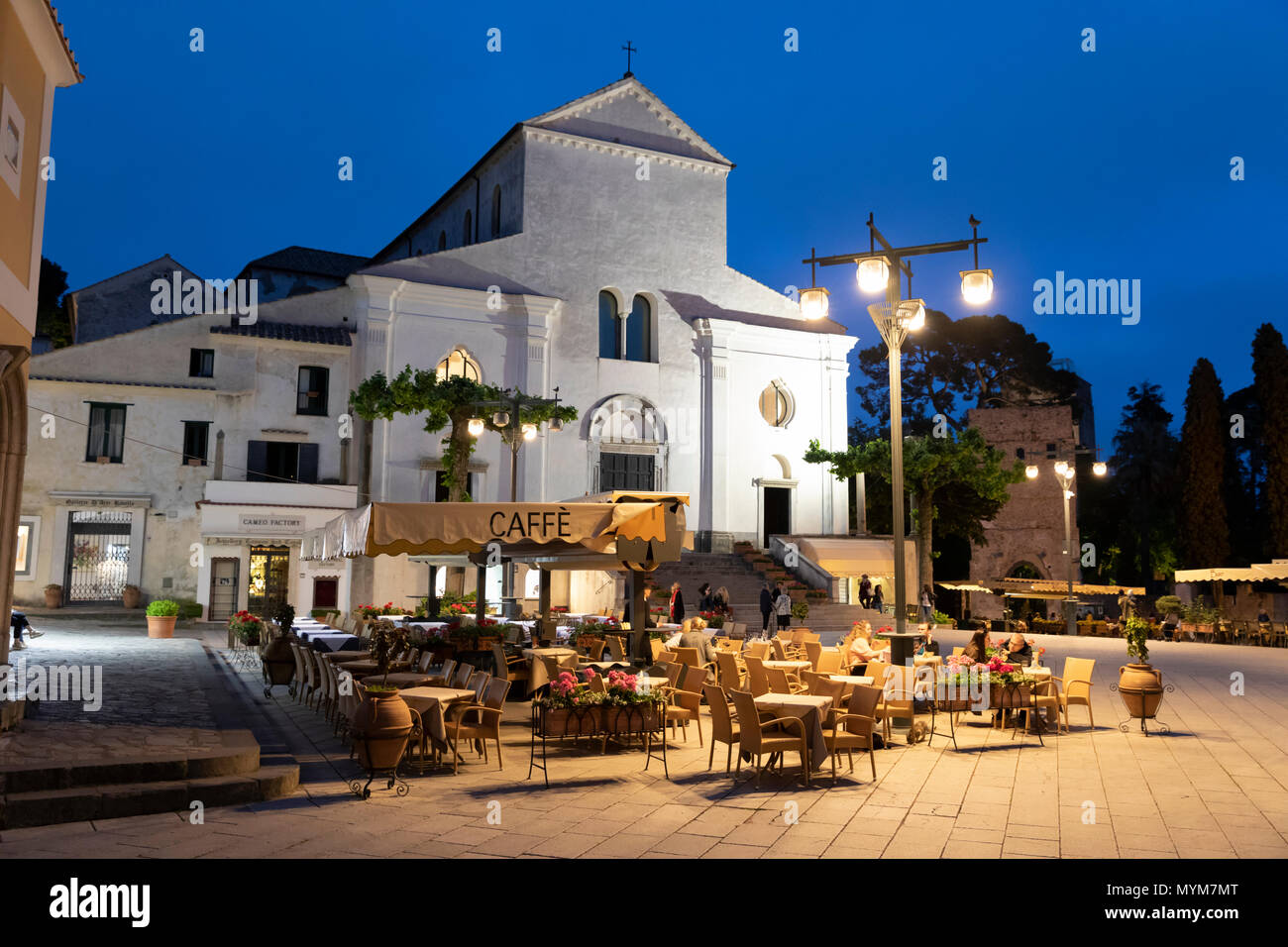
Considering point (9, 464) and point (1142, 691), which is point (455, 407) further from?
point (1142, 691)

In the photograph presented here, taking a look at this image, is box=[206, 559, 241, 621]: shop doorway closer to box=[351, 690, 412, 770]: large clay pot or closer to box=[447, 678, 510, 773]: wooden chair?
box=[447, 678, 510, 773]: wooden chair

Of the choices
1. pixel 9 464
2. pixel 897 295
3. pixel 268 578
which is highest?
pixel 897 295

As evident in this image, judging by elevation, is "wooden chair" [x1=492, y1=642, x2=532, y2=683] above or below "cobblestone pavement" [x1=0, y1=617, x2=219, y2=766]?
above

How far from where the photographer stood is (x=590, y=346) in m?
36.1

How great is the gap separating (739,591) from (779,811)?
2382 cm

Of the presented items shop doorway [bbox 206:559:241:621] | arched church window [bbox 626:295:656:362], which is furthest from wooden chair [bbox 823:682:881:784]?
arched church window [bbox 626:295:656:362]

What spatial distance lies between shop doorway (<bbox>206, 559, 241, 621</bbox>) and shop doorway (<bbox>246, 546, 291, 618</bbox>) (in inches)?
18.2

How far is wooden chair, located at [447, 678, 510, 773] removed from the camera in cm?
875

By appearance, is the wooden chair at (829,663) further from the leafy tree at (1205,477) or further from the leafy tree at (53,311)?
the leafy tree at (53,311)

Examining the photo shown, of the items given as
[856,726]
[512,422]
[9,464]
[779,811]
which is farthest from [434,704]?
[512,422]

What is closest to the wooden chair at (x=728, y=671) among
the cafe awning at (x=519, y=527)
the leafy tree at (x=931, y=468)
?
the cafe awning at (x=519, y=527)

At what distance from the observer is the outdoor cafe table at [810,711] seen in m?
8.25
